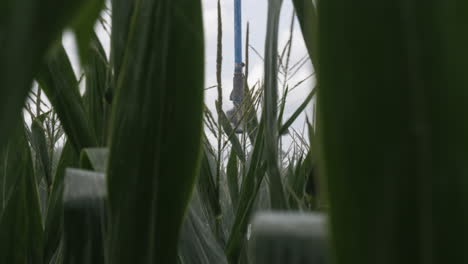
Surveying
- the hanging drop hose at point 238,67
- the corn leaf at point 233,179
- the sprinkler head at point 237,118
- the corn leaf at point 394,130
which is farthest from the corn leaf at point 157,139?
the hanging drop hose at point 238,67

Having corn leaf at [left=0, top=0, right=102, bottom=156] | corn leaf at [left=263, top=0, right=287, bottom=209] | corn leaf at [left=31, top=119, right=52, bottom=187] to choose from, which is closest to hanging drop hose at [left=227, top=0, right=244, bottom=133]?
corn leaf at [left=31, top=119, right=52, bottom=187]

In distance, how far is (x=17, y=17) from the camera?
154 mm

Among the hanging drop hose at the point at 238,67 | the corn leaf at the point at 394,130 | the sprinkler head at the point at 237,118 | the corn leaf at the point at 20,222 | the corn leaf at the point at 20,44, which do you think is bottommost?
the corn leaf at the point at 20,222

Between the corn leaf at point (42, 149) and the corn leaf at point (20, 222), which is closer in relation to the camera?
the corn leaf at point (20, 222)

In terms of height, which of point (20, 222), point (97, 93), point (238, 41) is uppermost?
point (238, 41)

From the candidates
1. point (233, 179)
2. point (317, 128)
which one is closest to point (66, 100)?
point (317, 128)

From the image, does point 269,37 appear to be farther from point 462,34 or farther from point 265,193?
point 265,193

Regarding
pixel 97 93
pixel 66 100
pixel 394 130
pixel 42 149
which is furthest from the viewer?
pixel 42 149

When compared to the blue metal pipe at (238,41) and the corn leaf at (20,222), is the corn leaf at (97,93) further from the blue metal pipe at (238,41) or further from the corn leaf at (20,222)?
the blue metal pipe at (238,41)

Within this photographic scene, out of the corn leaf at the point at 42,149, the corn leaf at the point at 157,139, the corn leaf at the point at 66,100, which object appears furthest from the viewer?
the corn leaf at the point at 42,149

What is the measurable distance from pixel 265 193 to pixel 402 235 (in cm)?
58

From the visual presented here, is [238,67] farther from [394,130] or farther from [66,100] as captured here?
[394,130]

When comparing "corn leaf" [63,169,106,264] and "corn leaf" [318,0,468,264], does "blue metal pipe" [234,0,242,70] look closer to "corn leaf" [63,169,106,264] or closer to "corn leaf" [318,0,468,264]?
"corn leaf" [63,169,106,264]

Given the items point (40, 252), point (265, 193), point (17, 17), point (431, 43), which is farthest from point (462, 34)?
point (265, 193)
